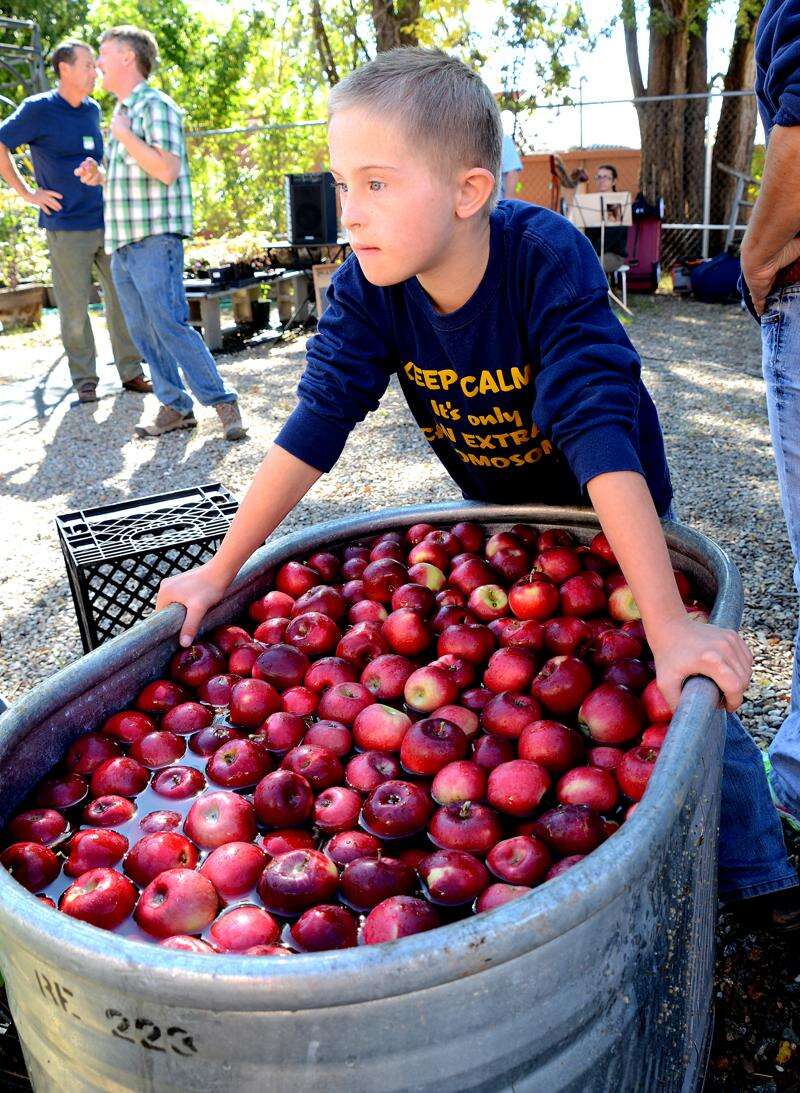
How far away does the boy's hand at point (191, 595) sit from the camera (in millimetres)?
2049

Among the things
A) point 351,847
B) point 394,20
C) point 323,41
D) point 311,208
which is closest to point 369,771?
point 351,847

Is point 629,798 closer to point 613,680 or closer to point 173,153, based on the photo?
point 613,680

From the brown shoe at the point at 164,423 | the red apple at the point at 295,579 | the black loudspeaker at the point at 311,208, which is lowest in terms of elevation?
the brown shoe at the point at 164,423

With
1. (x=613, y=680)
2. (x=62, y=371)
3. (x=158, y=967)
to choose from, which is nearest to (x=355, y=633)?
(x=613, y=680)

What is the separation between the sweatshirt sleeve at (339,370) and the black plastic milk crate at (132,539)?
2.67ft

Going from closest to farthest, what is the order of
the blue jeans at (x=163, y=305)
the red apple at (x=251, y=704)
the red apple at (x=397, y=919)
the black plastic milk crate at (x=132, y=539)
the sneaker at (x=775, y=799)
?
1. the red apple at (x=397, y=919)
2. the red apple at (x=251, y=704)
3. the sneaker at (x=775, y=799)
4. the black plastic milk crate at (x=132, y=539)
5. the blue jeans at (x=163, y=305)

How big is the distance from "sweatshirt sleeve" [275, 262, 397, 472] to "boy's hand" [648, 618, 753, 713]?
1.02 metres

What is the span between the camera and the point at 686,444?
6527 millimetres

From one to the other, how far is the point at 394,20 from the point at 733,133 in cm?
537

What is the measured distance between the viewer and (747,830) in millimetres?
2314

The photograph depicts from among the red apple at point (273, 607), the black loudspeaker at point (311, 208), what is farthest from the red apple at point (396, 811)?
the black loudspeaker at point (311, 208)

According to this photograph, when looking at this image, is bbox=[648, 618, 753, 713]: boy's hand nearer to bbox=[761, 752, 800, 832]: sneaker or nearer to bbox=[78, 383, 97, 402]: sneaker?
bbox=[761, 752, 800, 832]: sneaker

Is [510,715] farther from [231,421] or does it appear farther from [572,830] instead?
[231,421]

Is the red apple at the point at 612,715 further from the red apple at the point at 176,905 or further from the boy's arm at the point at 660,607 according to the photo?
the red apple at the point at 176,905
